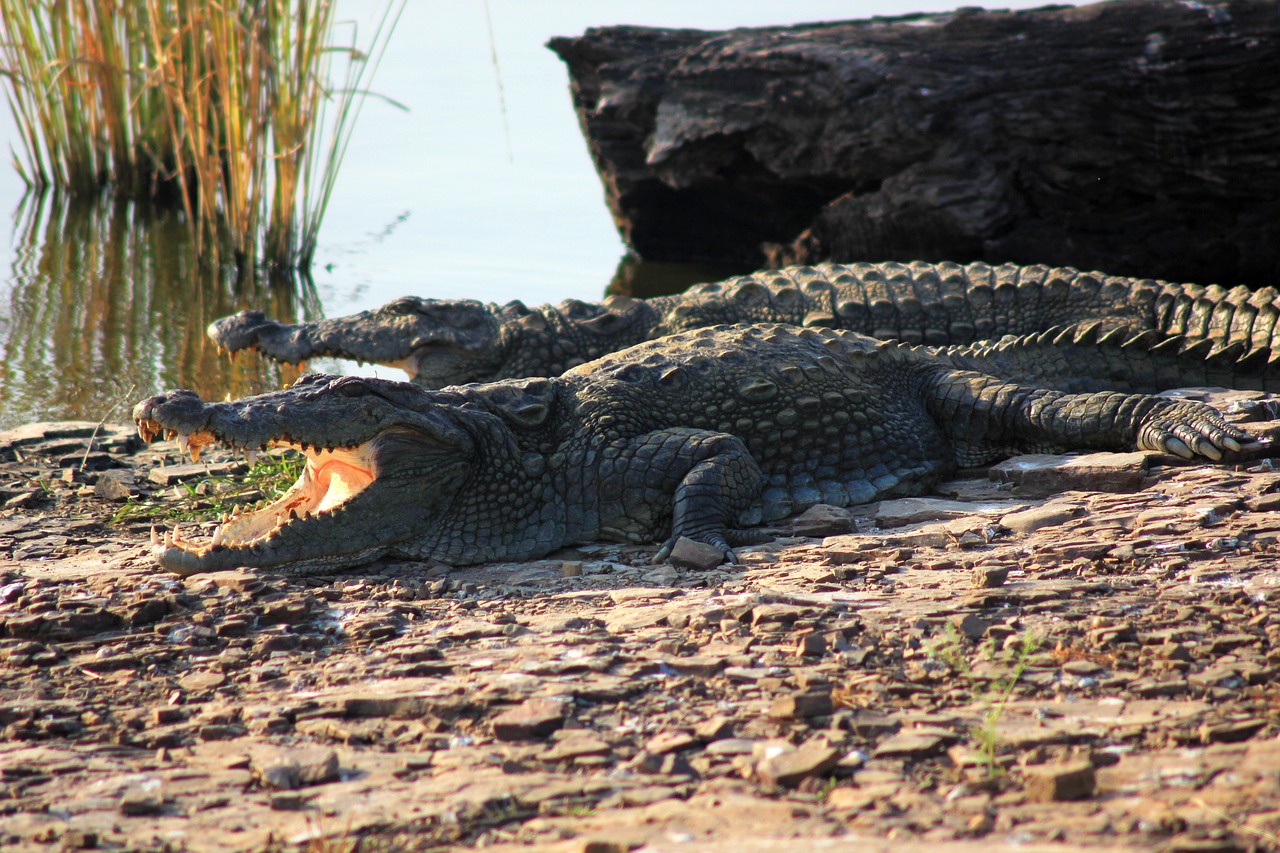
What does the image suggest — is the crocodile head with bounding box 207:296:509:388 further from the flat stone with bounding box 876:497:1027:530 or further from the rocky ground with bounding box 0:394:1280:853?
the flat stone with bounding box 876:497:1027:530

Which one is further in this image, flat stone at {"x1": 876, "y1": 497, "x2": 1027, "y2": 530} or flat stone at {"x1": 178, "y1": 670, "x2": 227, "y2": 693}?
flat stone at {"x1": 876, "y1": 497, "x2": 1027, "y2": 530}

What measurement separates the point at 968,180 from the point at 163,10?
7564 mm

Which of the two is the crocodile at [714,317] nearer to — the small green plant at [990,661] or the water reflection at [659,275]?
the water reflection at [659,275]

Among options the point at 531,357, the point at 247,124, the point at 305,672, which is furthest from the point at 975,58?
the point at 305,672

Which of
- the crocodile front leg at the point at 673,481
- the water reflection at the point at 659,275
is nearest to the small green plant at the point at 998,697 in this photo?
the crocodile front leg at the point at 673,481

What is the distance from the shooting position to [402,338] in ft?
22.5

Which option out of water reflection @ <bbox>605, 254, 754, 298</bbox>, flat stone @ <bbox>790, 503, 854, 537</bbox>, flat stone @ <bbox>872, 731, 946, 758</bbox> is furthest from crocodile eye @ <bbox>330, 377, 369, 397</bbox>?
water reflection @ <bbox>605, 254, 754, 298</bbox>

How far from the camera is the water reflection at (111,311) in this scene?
7340 mm

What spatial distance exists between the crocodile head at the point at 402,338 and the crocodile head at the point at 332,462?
7.98ft

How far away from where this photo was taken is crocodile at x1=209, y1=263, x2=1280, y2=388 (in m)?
6.75

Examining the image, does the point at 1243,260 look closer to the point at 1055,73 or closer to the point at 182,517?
the point at 1055,73

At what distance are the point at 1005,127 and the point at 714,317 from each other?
13.3 ft

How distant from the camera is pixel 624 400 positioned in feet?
15.2

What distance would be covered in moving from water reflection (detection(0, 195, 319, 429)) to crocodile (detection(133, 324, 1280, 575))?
2220 mm
